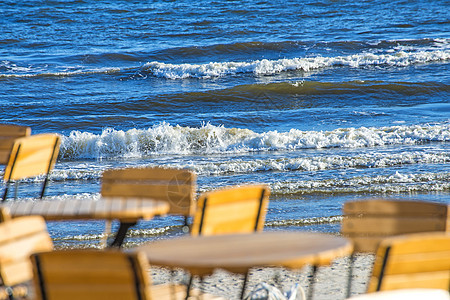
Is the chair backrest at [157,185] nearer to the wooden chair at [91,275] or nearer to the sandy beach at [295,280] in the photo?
the sandy beach at [295,280]

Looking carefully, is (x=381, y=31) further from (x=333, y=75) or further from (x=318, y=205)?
(x=318, y=205)

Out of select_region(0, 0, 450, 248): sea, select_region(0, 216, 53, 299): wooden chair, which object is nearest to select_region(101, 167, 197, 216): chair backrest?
select_region(0, 216, 53, 299): wooden chair

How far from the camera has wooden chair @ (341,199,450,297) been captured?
2762 millimetres

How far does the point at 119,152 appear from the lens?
11500mm

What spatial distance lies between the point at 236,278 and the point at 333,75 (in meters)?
15.0

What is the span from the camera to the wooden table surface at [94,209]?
114 inches

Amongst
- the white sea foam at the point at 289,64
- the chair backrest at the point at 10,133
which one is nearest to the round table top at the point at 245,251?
the chair backrest at the point at 10,133

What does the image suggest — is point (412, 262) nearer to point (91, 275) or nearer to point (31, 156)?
point (91, 275)

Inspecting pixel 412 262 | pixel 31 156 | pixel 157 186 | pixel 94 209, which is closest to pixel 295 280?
Answer: pixel 157 186

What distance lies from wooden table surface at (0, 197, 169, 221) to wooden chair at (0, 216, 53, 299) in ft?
1.09

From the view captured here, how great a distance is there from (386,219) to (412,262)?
0.84 metres

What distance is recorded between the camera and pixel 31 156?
4.33m

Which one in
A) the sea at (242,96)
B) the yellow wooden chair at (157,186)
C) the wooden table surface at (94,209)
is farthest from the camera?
the sea at (242,96)

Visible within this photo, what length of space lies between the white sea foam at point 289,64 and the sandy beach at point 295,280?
14857 mm
